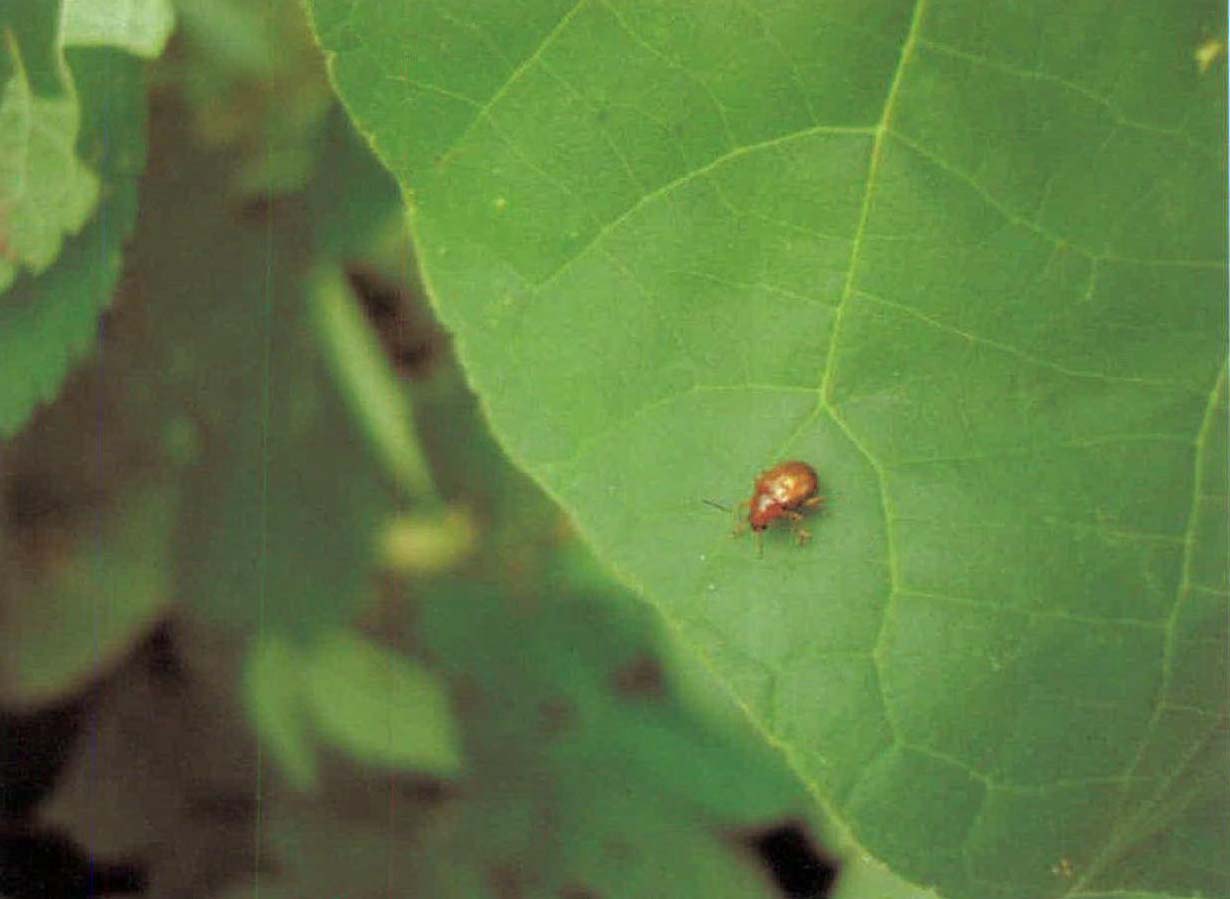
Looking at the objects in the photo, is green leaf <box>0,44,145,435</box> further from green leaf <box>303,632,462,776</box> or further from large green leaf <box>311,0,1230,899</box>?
green leaf <box>303,632,462,776</box>

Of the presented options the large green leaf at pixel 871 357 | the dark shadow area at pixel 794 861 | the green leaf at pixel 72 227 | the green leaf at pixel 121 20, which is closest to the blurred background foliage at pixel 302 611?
the dark shadow area at pixel 794 861

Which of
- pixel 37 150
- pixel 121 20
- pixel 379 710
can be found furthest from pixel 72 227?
pixel 379 710

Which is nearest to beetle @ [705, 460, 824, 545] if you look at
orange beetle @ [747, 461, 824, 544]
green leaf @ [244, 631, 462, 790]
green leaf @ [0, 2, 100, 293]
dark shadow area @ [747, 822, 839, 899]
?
orange beetle @ [747, 461, 824, 544]

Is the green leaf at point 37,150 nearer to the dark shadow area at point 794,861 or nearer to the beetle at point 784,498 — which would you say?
the beetle at point 784,498

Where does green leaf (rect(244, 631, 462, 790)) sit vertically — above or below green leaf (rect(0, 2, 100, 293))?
below

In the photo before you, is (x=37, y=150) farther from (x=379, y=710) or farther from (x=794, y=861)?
(x=794, y=861)

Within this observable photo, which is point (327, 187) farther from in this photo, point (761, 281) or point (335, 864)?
→ point (335, 864)
